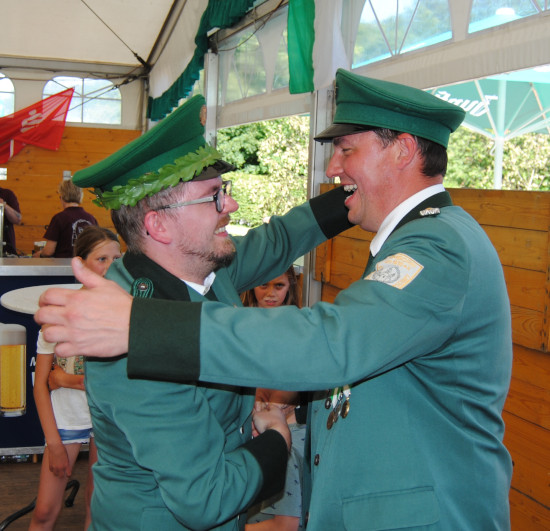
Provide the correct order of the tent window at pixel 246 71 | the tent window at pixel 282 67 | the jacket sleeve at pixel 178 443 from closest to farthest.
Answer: the jacket sleeve at pixel 178 443, the tent window at pixel 282 67, the tent window at pixel 246 71

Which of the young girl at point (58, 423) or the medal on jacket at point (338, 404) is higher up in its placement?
the medal on jacket at point (338, 404)

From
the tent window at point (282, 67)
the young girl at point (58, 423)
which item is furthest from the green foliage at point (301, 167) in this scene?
the young girl at point (58, 423)

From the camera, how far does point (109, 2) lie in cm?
734

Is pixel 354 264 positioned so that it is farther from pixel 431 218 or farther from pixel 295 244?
pixel 431 218

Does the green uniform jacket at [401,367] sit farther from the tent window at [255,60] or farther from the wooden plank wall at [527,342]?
the tent window at [255,60]

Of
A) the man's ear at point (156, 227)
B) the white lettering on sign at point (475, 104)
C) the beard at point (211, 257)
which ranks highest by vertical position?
the white lettering on sign at point (475, 104)

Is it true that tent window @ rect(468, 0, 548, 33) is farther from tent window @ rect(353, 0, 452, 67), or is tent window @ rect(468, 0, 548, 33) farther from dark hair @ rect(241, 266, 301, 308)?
dark hair @ rect(241, 266, 301, 308)

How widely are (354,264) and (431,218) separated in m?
2.47

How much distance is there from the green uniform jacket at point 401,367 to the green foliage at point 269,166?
29.4 ft

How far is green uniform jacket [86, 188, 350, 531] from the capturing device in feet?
3.67

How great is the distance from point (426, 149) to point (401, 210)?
0.14 meters

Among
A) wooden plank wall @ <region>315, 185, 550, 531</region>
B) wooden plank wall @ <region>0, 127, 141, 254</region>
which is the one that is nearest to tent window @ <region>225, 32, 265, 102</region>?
wooden plank wall @ <region>315, 185, 550, 531</region>

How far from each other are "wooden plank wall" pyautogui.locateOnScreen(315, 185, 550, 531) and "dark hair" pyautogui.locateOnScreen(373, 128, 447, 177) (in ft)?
3.49

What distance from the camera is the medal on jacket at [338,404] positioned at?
3.82ft
